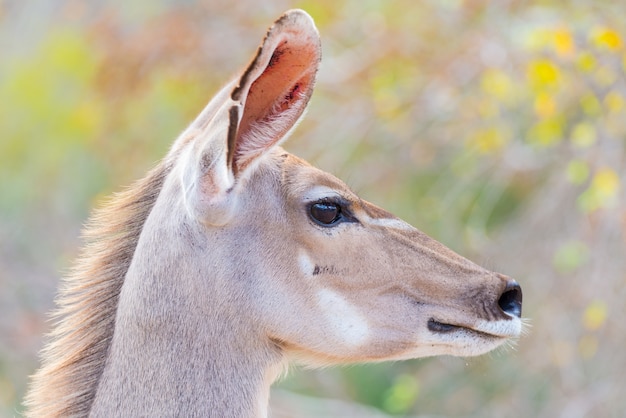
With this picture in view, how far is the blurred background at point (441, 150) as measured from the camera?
7.96m

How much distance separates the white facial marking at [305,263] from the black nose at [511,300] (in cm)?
71

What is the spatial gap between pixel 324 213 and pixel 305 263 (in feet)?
0.65

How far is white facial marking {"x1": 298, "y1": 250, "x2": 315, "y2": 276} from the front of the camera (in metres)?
3.85

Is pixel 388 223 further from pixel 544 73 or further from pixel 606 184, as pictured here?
pixel 606 184

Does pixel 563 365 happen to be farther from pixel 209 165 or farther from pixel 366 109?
pixel 209 165

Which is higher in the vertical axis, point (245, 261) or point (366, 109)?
point (366, 109)

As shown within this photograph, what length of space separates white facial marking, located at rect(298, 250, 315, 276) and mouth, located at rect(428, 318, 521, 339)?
0.48m

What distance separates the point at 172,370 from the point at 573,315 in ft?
20.4

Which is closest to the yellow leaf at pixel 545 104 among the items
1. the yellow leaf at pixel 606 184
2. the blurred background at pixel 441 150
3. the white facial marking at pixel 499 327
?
the blurred background at pixel 441 150

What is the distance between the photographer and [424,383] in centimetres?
998

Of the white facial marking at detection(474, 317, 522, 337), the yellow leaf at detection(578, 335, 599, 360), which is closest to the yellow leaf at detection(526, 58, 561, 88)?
the yellow leaf at detection(578, 335, 599, 360)

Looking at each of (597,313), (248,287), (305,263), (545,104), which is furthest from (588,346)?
(248,287)

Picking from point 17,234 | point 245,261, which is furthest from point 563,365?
point 17,234

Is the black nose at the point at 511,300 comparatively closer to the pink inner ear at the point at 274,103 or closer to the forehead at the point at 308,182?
the forehead at the point at 308,182
